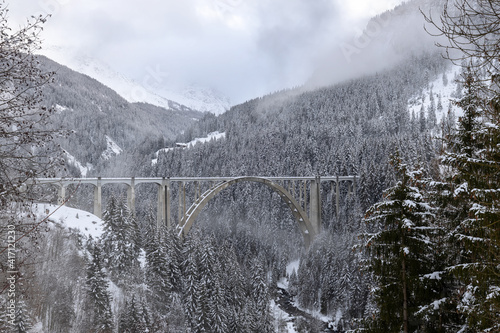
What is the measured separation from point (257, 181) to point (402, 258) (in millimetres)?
39177

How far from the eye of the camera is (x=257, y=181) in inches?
1882

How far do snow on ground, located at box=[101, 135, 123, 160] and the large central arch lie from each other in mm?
112211

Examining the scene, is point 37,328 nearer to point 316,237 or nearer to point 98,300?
point 98,300

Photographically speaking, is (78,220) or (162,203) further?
(162,203)

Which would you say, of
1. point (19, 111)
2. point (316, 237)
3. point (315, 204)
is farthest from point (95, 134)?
point (19, 111)

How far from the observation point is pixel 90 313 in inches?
891

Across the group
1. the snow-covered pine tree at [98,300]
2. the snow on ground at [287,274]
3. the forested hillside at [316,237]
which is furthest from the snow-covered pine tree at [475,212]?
the snow on ground at [287,274]

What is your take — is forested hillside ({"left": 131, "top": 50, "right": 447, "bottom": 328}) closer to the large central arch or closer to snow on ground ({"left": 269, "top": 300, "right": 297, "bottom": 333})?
the large central arch

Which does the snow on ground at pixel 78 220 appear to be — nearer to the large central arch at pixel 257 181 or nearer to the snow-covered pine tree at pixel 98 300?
the snow-covered pine tree at pixel 98 300

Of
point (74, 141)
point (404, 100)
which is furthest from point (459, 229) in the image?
point (74, 141)

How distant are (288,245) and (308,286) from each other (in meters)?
21.9

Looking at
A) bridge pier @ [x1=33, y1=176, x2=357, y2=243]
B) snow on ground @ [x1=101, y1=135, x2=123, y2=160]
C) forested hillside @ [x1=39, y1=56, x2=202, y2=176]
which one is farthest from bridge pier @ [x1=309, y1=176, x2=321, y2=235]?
snow on ground @ [x1=101, y1=135, x2=123, y2=160]

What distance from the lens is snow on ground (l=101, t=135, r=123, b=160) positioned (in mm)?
148113

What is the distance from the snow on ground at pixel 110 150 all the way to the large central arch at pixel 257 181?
4418 inches
